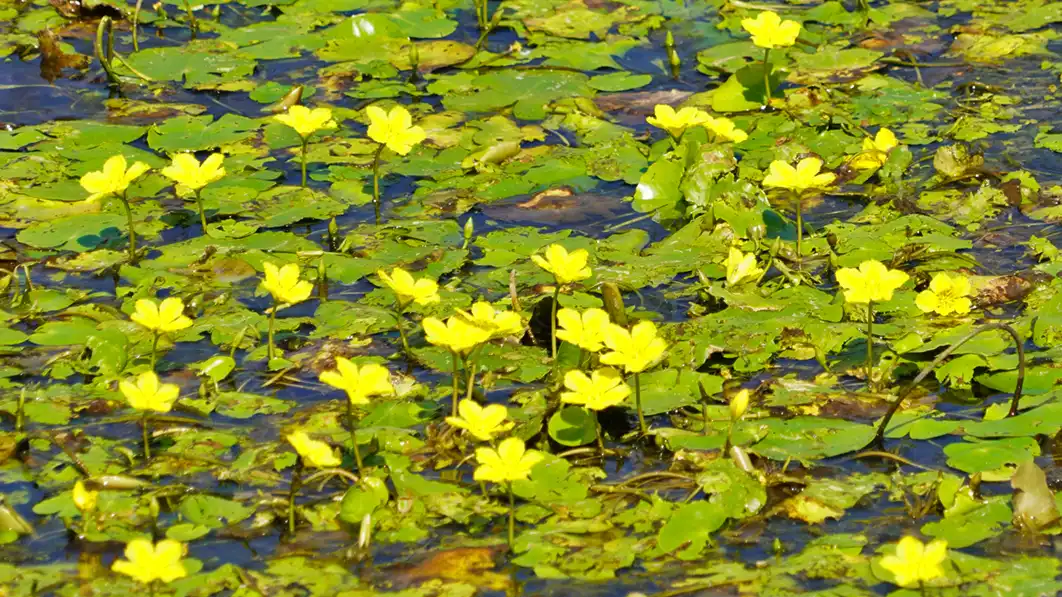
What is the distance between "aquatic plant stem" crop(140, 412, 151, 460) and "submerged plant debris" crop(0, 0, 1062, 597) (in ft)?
0.05

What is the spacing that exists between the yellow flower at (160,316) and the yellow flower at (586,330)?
808 mm

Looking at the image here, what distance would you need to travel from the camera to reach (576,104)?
4.90 m

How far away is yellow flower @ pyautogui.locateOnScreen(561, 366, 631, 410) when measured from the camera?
268 centimetres

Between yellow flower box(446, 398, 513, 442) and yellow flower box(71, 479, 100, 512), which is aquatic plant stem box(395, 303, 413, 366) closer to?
yellow flower box(446, 398, 513, 442)

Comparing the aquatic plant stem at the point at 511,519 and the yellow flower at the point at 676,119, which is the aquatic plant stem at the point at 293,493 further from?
the yellow flower at the point at 676,119

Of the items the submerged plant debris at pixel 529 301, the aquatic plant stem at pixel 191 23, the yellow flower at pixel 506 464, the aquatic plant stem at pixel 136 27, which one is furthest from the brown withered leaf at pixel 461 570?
the aquatic plant stem at pixel 191 23

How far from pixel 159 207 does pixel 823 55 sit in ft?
8.52

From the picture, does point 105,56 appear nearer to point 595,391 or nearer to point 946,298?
point 595,391

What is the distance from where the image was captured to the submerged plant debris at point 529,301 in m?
2.59

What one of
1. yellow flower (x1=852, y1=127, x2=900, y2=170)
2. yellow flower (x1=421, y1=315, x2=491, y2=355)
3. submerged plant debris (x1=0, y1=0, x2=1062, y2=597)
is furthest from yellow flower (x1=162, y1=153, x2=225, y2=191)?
yellow flower (x1=852, y1=127, x2=900, y2=170)

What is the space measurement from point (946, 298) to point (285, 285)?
1535mm

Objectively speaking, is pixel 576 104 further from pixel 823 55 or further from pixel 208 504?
pixel 208 504

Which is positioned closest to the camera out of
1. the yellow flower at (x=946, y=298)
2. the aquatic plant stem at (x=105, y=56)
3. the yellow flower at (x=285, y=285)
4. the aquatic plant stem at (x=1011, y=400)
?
the aquatic plant stem at (x=1011, y=400)

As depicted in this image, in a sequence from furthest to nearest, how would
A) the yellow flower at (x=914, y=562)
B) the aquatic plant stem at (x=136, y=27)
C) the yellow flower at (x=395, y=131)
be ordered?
the aquatic plant stem at (x=136, y=27), the yellow flower at (x=395, y=131), the yellow flower at (x=914, y=562)
